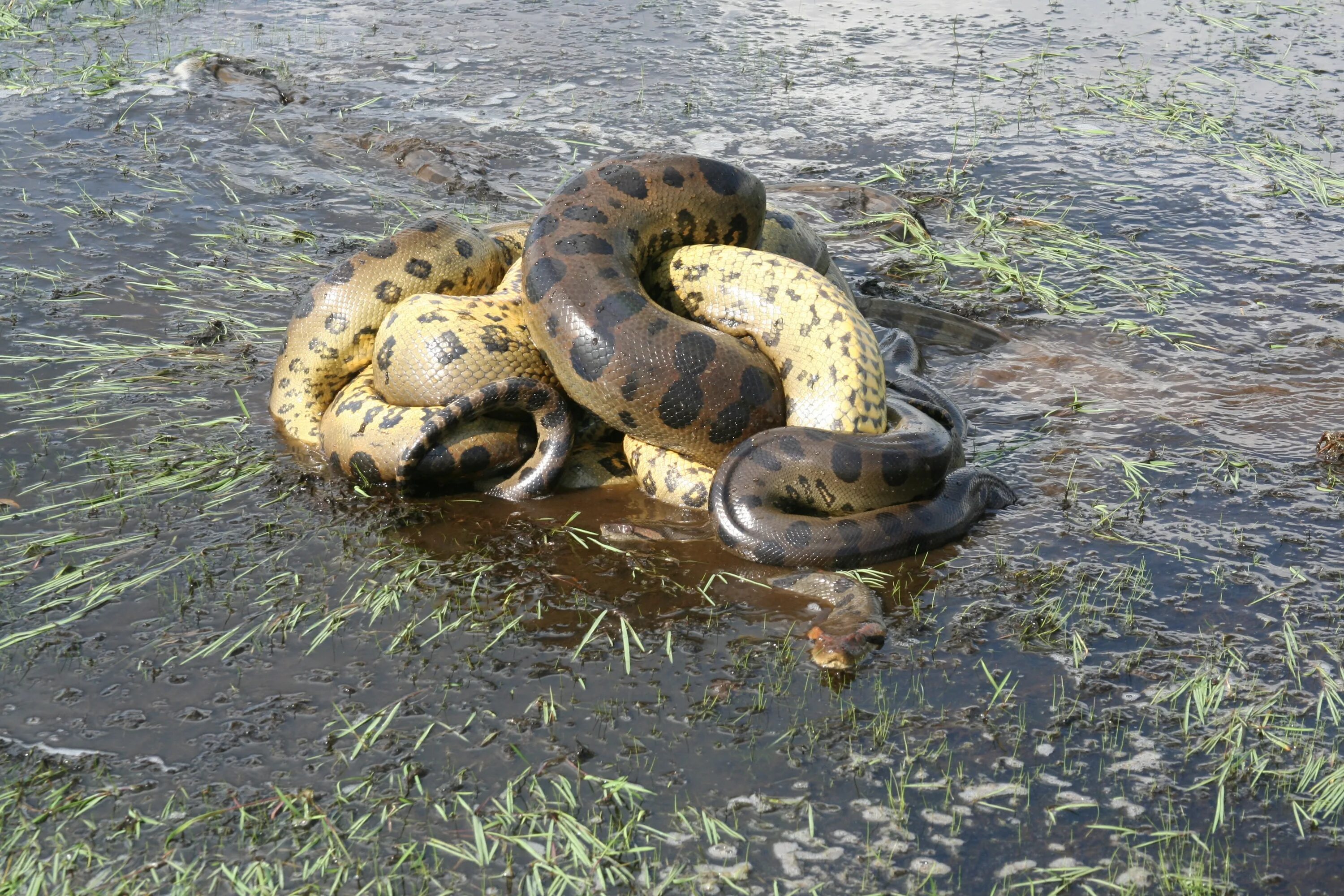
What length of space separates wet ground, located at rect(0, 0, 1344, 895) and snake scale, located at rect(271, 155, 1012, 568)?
0.26 meters

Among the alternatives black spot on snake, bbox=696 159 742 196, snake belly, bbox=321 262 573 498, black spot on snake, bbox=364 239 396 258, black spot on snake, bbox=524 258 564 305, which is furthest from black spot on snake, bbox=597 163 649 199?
black spot on snake, bbox=364 239 396 258

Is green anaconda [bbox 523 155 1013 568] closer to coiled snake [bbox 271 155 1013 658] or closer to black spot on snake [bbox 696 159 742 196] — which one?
coiled snake [bbox 271 155 1013 658]

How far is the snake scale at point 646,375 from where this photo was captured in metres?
6.14

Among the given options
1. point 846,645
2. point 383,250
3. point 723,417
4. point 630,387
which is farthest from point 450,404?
point 846,645

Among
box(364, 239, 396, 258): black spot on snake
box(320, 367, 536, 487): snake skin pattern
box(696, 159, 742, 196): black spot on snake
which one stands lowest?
box(320, 367, 536, 487): snake skin pattern

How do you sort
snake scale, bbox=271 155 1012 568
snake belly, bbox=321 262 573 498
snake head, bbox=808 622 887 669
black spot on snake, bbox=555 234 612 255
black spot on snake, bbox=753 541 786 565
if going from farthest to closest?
1. black spot on snake, bbox=555 234 612 255
2. snake belly, bbox=321 262 573 498
3. snake scale, bbox=271 155 1012 568
4. black spot on snake, bbox=753 541 786 565
5. snake head, bbox=808 622 887 669

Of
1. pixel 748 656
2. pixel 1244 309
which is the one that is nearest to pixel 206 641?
pixel 748 656

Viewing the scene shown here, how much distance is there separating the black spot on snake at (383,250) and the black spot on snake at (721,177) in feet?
6.18

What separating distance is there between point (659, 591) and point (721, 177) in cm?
257

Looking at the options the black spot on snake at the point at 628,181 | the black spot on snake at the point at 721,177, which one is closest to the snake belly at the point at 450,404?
the black spot on snake at the point at 628,181

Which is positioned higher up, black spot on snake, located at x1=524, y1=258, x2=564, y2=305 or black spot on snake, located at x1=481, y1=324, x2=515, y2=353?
black spot on snake, located at x1=524, y1=258, x2=564, y2=305

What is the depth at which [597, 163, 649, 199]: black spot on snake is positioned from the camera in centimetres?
681

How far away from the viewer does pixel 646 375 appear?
6.21 m

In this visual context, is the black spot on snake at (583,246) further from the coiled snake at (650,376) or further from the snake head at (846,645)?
the snake head at (846,645)
